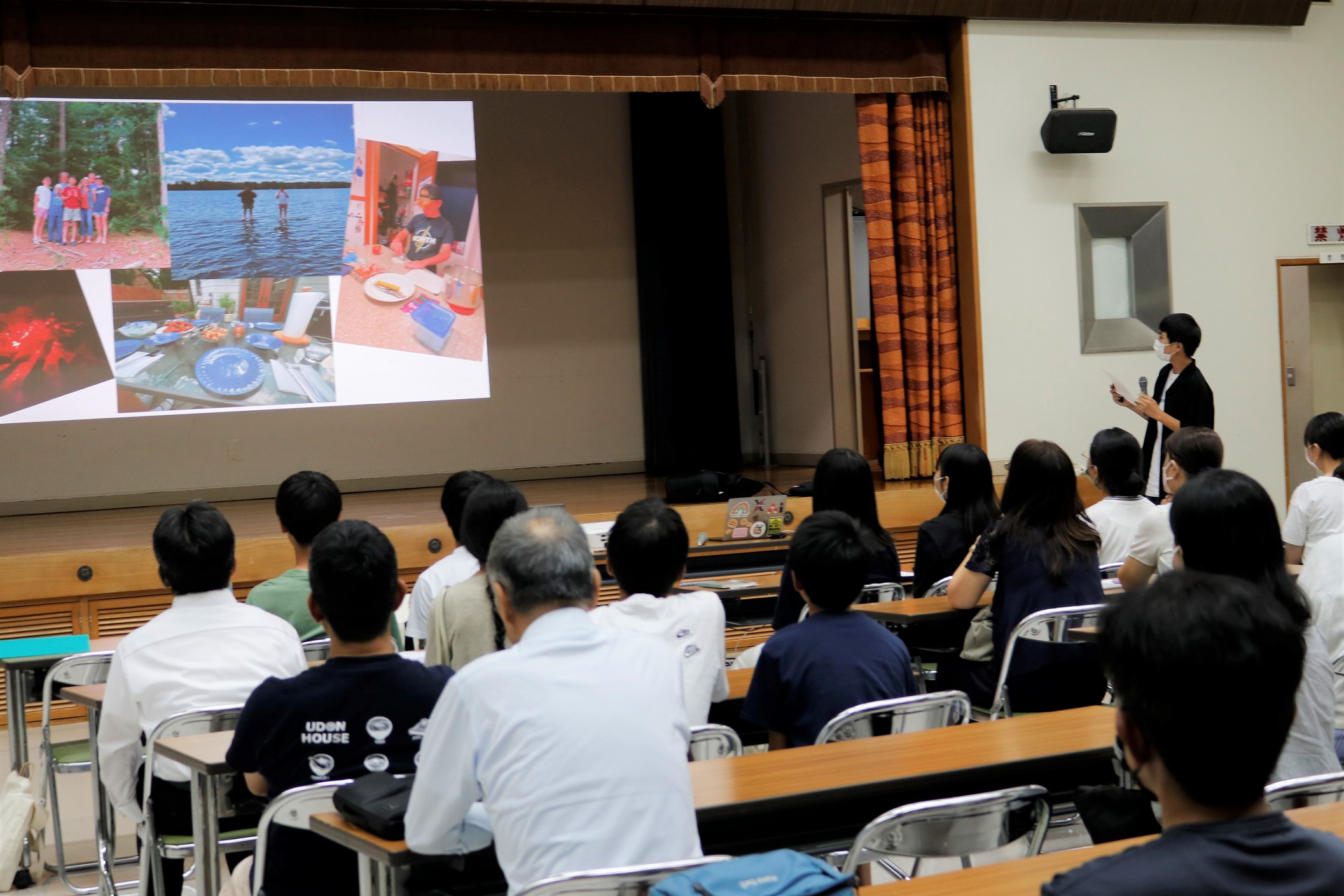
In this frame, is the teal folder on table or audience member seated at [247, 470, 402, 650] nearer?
audience member seated at [247, 470, 402, 650]

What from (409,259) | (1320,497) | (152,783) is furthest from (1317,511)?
(409,259)

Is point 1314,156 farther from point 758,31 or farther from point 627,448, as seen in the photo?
point 627,448

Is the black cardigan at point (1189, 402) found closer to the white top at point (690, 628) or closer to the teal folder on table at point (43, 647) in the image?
the white top at point (690, 628)

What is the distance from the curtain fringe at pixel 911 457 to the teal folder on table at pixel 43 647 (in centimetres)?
420

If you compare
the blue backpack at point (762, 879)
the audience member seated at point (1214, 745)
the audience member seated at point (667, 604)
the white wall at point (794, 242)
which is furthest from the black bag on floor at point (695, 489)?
the audience member seated at point (1214, 745)

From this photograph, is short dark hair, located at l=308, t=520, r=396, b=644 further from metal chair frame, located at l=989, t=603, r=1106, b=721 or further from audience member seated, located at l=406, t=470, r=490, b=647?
metal chair frame, located at l=989, t=603, r=1106, b=721

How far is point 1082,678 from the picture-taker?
3.33 metres

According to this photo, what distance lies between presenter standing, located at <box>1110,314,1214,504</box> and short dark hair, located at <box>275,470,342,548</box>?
12.1 ft

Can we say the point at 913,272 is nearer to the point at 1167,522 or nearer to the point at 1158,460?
the point at 1158,460

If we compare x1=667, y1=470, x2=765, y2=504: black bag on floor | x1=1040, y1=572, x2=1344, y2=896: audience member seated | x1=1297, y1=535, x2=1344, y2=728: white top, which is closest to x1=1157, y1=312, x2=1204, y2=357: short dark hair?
x1=667, y1=470, x2=765, y2=504: black bag on floor

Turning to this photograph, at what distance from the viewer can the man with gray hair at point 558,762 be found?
1.67 m

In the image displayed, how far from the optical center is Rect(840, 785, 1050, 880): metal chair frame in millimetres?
1854

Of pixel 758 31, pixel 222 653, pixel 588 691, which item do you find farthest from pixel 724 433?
pixel 588 691

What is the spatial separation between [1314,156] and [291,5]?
18.4 ft
